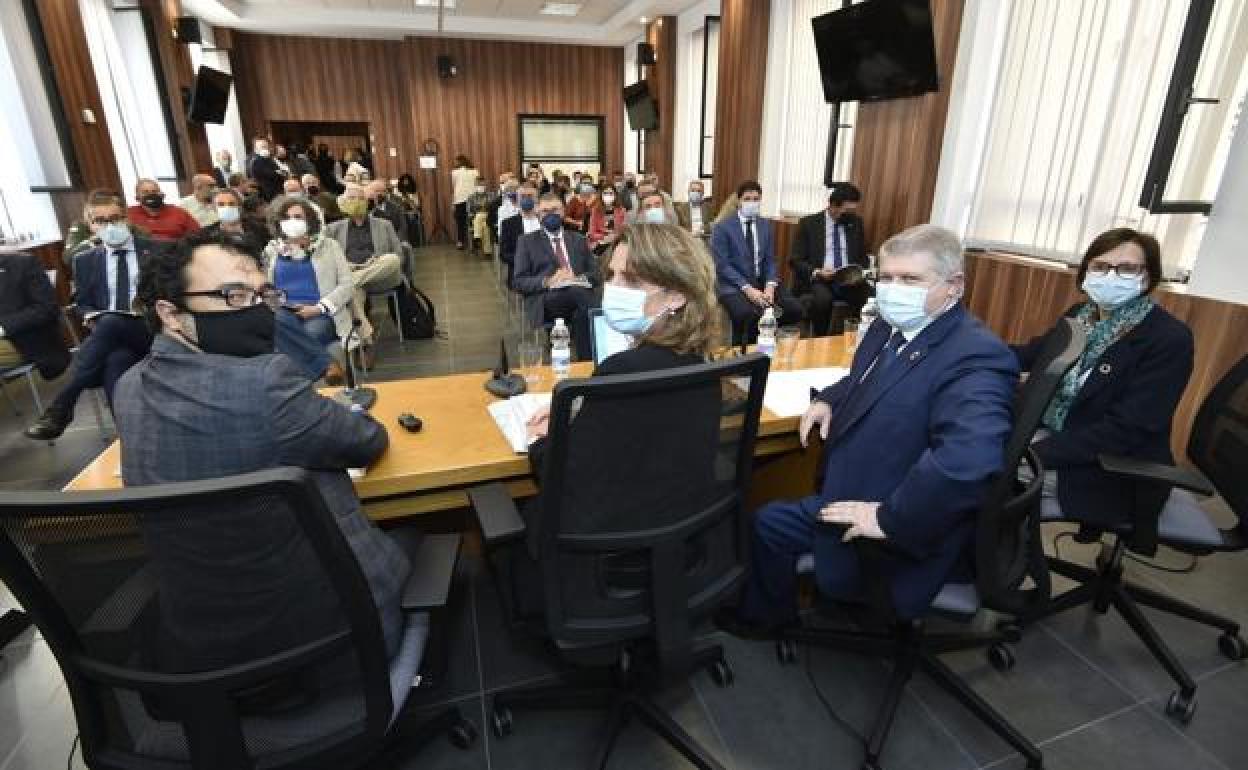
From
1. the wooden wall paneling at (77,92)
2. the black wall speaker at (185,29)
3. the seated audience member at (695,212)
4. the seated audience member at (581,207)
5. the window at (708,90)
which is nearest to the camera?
the wooden wall paneling at (77,92)

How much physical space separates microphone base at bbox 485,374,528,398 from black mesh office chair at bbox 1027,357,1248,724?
5.11 ft

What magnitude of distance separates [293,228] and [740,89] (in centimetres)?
506

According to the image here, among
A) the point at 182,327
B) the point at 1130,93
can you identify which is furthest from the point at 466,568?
the point at 1130,93

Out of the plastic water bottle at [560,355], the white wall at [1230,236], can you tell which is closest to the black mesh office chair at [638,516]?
the plastic water bottle at [560,355]

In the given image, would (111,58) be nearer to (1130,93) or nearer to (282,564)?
(282,564)

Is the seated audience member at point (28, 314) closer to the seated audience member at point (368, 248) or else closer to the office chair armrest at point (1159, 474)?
the seated audience member at point (368, 248)

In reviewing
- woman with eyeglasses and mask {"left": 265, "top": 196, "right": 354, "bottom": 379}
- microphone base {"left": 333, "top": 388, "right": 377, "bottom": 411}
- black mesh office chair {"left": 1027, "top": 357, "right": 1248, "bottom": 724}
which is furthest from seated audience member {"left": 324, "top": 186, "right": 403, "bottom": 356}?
black mesh office chair {"left": 1027, "top": 357, "right": 1248, "bottom": 724}

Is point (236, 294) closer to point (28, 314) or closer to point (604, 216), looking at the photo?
point (28, 314)

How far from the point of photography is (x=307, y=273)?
373cm

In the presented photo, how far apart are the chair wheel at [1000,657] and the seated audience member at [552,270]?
9.37 ft

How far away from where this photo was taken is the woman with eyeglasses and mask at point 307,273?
3646mm

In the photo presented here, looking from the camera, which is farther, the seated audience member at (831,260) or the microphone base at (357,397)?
the seated audience member at (831,260)

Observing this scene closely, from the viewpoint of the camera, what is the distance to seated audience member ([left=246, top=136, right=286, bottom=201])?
831 cm

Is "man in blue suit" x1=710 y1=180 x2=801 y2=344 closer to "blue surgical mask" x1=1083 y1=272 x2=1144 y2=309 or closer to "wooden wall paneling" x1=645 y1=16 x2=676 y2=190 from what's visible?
"blue surgical mask" x1=1083 y1=272 x2=1144 y2=309
